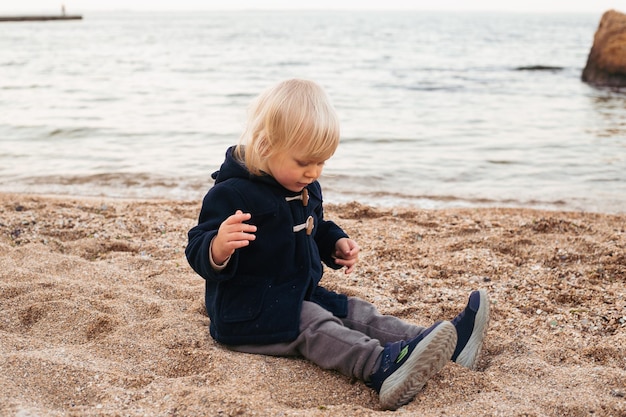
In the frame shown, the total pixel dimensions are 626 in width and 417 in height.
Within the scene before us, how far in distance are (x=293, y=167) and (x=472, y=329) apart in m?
0.97

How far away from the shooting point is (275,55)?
93.0 feet

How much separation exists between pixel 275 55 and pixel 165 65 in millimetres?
7174

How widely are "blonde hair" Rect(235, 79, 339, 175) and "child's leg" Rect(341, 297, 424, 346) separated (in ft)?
2.44

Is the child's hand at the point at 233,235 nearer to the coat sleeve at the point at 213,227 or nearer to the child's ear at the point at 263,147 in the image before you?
the coat sleeve at the point at 213,227

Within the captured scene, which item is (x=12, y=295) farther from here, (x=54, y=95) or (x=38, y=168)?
(x=54, y=95)

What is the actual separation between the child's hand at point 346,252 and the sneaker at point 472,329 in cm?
58

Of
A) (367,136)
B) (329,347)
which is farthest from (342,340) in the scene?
(367,136)

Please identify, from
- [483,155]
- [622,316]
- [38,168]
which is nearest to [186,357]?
[622,316]

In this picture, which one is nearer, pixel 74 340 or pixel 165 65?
pixel 74 340

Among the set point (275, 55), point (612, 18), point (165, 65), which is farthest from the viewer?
point (275, 55)

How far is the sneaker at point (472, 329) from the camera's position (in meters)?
2.54

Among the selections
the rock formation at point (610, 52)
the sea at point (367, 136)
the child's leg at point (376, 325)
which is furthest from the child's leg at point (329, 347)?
the rock formation at point (610, 52)

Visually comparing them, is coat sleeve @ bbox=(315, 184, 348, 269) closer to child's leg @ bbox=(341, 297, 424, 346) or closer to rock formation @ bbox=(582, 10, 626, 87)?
child's leg @ bbox=(341, 297, 424, 346)

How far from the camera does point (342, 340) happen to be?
2.50 meters
